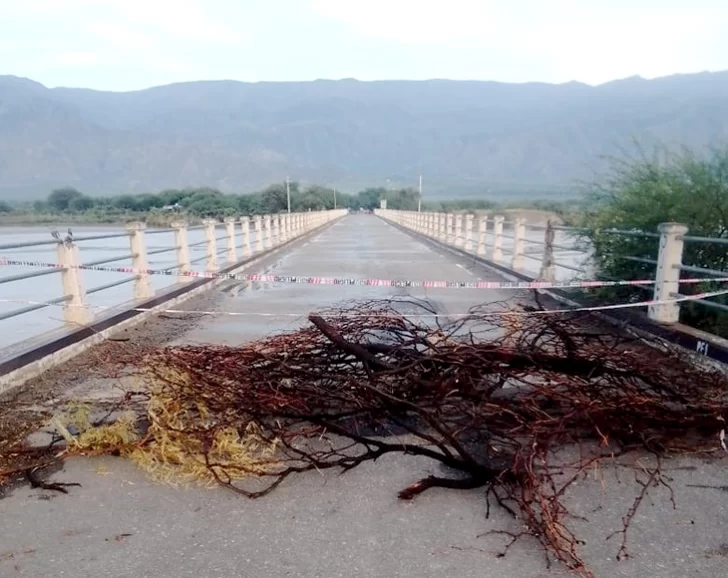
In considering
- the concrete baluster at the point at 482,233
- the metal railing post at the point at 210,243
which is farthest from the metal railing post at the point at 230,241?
the concrete baluster at the point at 482,233

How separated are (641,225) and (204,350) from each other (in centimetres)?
609

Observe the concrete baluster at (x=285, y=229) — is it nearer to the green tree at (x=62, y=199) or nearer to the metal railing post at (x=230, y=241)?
the metal railing post at (x=230, y=241)

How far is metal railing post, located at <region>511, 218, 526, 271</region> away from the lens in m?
13.6

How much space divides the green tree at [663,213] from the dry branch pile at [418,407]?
10.9 ft

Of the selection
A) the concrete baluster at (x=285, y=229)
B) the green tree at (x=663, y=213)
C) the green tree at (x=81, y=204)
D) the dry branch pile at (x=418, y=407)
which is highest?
the green tree at (x=663, y=213)

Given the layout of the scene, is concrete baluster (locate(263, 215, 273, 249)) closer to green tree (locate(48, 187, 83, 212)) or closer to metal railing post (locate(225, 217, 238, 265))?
metal railing post (locate(225, 217, 238, 265))

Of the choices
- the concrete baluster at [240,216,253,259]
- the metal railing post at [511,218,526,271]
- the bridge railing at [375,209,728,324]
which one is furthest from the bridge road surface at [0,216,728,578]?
the concrete baluster at [240,216,253,259]

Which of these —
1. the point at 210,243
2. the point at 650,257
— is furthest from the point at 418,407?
the point at 210,243

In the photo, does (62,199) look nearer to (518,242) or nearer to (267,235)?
(267,235)

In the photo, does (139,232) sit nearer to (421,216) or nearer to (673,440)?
(673,440)

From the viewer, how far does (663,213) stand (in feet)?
25.4

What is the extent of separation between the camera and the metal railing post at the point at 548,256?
11325 millimetres

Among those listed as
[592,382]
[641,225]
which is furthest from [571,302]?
[592,382]

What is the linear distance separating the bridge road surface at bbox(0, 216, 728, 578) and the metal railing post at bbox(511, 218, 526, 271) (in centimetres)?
1015
